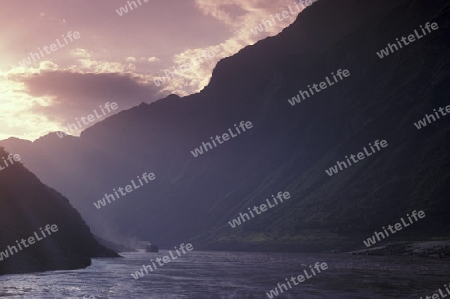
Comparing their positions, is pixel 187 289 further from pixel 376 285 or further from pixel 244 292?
pixel 376 285

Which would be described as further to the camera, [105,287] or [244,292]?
[105,287]

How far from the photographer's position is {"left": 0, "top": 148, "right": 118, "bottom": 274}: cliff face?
303 ft

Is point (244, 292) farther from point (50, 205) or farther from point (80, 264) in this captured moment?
point (50, 205)

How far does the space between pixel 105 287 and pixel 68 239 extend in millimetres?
75746

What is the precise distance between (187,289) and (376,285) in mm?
29322

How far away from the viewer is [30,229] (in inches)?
4126

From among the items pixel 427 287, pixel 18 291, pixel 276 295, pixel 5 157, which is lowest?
pixel 427 287

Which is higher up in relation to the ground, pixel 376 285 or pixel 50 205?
pixel 50 205

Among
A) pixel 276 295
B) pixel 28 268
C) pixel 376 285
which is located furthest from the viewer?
pixel 28 268

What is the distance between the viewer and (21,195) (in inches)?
4513

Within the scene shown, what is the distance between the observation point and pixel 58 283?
71812mm

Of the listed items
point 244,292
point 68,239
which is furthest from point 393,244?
point 244,292

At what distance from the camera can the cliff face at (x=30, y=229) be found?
92.4 m

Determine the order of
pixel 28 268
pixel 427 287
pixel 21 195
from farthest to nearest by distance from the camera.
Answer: pixel 21 195
pixel 28 268
pixel 427 287
